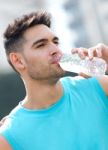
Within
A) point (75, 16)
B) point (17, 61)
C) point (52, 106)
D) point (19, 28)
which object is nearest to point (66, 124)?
point (52, 106)

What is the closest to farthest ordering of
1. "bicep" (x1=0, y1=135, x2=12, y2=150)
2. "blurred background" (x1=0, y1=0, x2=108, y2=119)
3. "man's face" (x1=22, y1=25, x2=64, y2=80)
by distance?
"bicep" (x1=0, y1=135, x2=12, y2=150) < "man's face" (x1=22, y1=25, x2=64, y2=80) < "blurred background" (x1=0, y1=0, x2=108, y2=119)

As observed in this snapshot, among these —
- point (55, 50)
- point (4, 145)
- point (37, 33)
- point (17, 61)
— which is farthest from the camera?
point (17, 61)

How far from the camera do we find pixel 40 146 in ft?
9.89

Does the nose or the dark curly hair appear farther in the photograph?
the dark curly hair

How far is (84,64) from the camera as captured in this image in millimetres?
3135

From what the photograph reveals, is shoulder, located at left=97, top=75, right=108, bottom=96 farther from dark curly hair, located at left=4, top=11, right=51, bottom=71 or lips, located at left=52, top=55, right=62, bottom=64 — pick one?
dark curly hair, located at left=4, top=11, right=51, bottom=71

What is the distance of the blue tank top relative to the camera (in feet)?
9.78

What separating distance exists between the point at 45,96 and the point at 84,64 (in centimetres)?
28

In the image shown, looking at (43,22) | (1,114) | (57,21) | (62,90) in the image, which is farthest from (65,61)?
(1,114)

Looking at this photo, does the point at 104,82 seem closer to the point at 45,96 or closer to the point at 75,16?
the point at 45,96

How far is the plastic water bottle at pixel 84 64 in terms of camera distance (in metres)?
3.07

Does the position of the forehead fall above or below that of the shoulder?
above

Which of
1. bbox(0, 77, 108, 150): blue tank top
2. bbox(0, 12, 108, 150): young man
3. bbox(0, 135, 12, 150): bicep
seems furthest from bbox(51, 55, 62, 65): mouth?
bbox(0, 135, 12, 150): bicep

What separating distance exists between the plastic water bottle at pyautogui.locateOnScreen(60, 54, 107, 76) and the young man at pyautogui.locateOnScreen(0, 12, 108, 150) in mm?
40
